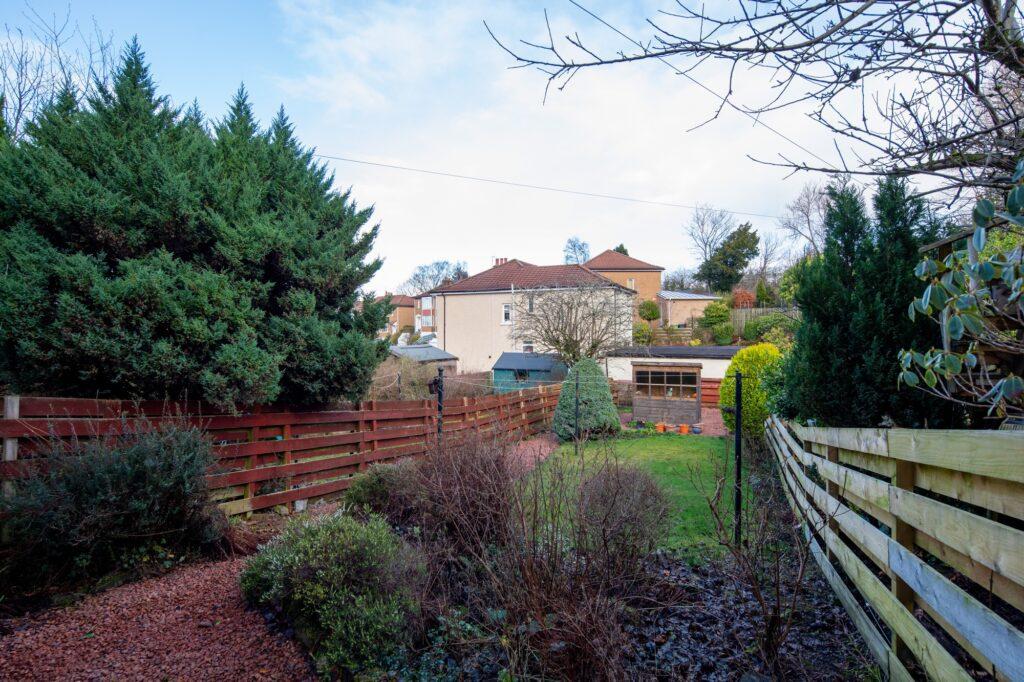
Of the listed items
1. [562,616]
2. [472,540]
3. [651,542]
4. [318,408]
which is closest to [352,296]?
[318,408]

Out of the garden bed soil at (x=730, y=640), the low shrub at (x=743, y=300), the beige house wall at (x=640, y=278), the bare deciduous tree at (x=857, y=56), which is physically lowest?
the garden bed soil at (x=730, y=640)

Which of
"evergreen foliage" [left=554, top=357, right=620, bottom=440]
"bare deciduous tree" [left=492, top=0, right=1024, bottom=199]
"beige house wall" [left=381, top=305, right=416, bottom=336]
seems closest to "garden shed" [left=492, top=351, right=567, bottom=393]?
"evergreen foliage" [left=554, top=357, right=620, bottom=440]

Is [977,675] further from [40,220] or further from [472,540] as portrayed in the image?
[40,220]

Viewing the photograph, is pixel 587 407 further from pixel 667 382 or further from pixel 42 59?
pixel 42 59

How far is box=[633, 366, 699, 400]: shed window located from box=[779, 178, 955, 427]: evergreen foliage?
1235cm

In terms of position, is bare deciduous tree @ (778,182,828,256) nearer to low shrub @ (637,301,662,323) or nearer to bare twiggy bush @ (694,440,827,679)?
low shrub @ (637,301,662,323)

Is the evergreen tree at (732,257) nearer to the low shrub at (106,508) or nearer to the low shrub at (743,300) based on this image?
the low shrub at (743,300)

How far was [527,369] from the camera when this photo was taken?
23.4 metres

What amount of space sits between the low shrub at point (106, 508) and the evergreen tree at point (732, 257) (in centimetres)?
4128

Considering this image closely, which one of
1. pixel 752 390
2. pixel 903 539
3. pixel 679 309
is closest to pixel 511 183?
pixel 752 390

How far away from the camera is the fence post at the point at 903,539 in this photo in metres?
2.21

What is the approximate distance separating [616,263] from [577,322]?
2541 cm

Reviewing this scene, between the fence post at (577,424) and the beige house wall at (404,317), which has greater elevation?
the beige house wall at (404,317)

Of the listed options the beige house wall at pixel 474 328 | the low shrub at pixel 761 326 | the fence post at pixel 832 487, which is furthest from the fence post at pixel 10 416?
the beige house wall at pixel 474 328
